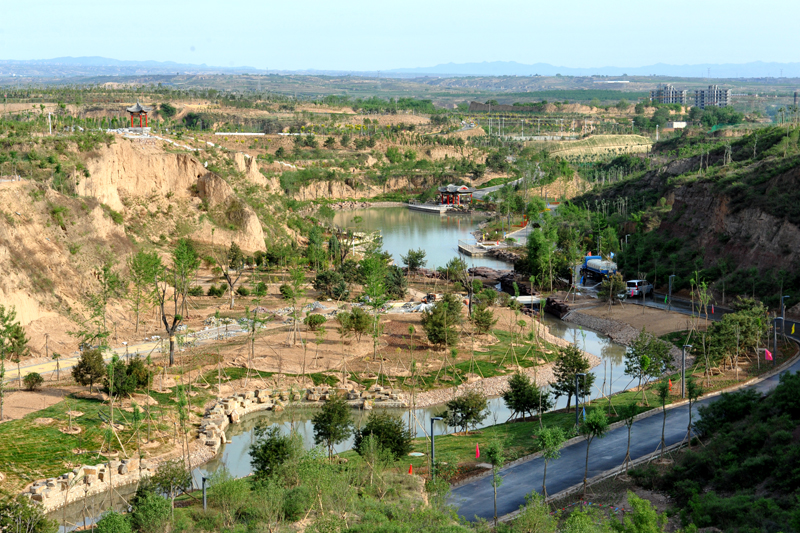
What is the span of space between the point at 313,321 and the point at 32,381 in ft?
39.4

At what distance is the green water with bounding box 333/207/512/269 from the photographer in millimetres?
61750

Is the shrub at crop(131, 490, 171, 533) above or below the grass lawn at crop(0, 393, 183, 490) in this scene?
above

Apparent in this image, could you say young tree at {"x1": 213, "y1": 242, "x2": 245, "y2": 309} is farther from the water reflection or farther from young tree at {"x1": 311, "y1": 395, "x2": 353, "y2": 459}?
young tree at {"x1": 311, "y1": 395, "x2": 353, "y2": 459}

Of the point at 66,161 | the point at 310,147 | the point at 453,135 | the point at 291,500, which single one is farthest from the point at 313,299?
the point at 453,135

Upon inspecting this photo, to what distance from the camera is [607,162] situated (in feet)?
339

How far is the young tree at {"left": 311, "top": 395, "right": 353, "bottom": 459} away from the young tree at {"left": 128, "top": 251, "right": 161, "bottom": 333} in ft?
40.9

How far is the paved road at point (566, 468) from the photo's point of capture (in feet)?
68.9

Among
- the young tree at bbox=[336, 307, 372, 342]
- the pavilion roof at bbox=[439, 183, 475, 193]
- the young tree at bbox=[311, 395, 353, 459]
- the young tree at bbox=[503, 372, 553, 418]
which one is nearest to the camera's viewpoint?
the young tree at bbox=[311, 395, 353, 459]

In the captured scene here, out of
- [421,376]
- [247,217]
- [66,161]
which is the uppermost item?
[66,161]

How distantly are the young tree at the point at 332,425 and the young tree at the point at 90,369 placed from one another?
8.08 meters

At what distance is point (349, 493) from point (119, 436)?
9499 millimetres

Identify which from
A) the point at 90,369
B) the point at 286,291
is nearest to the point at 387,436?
the point at 90,369

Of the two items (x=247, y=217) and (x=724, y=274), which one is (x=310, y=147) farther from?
(x=724, y=274)

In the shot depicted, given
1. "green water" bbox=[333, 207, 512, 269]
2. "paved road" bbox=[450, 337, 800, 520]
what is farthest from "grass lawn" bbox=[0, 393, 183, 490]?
"green water" bbox=[333, 207, 512, 269]
